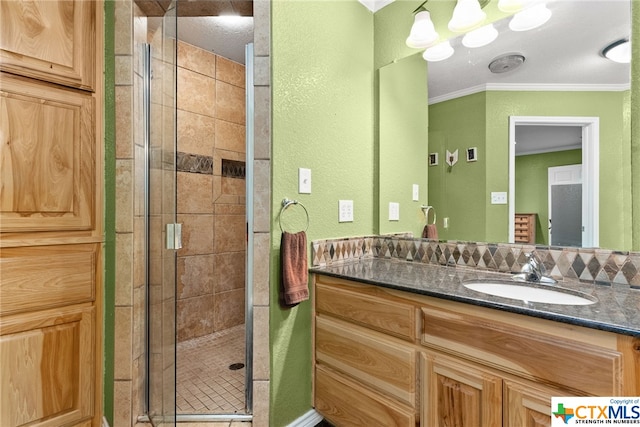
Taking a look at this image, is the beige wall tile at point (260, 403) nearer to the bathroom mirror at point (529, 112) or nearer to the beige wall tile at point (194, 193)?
the bathroom mirror at point (529, 112)

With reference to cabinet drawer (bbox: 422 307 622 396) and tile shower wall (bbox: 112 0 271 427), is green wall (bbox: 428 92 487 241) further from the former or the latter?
tile shower wall (bbox: 112 0 271 427)

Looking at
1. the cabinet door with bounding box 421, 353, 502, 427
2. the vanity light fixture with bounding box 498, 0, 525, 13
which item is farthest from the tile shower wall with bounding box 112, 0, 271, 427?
the vanity light fixture with bounding box 498, 0, 525, 13

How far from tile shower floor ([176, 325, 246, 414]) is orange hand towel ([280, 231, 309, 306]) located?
79cm

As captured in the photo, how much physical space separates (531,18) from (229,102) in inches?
92.2

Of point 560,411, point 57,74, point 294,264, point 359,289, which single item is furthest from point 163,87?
point 560,411

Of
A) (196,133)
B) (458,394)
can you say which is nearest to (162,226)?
(458,394)

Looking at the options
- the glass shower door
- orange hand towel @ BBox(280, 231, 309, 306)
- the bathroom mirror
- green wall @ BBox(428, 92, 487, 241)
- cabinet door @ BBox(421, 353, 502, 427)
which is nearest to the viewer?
cabinet door @ BBox(421, 353, 502, 427)

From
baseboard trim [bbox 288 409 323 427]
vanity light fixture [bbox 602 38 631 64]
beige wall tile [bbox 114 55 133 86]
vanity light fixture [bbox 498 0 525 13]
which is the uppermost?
vanity light fixture [bbox 498 0 525 13]

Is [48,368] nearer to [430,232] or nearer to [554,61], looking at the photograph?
[430,232]

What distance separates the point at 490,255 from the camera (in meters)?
1.50

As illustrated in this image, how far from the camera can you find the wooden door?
1256 mm

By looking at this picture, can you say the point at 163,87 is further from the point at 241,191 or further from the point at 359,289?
the point at 241,191

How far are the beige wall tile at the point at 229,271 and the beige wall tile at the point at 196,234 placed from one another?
150 mm

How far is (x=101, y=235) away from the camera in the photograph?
1510mm
